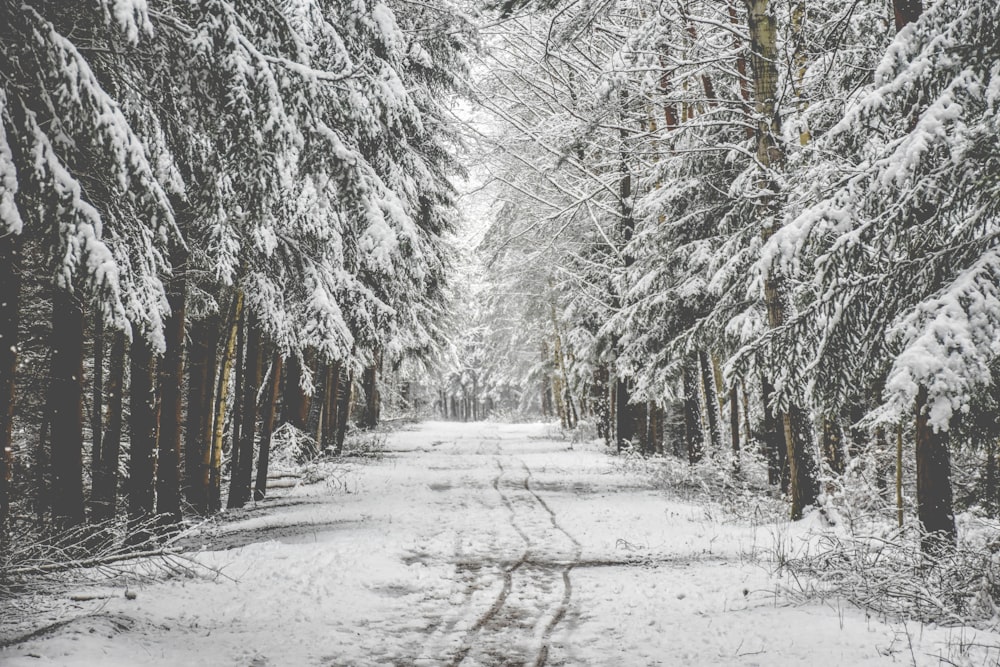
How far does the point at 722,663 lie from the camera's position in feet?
15.2

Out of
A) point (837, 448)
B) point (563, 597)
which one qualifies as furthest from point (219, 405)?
point (837, 448)

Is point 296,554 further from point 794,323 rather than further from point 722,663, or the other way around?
point 794,323

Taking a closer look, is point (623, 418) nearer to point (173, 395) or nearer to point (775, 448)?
point (775, 448)

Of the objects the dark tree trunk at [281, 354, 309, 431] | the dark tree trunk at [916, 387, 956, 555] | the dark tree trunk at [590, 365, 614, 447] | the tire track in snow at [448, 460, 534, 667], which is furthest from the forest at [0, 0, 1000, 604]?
the dark tree trunk at [590, 365, 614, 447]

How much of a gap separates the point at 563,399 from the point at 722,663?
3610 centimetres

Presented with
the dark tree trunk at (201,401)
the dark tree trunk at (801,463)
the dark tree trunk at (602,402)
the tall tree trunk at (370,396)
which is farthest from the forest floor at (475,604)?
the tall tree trunk at (370,396)

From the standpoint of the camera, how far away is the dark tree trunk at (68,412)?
7363 millimetres

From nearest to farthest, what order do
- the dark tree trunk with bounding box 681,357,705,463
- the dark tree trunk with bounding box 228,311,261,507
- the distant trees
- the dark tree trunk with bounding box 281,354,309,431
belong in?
the distant trees < the dark tree trunk with bounding box 228,311,261,507 < the dark tree trunk with bounding box 681,357,705,463 < the dark tree trunk with bounding box 281,354,309,431

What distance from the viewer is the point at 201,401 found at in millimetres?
11500

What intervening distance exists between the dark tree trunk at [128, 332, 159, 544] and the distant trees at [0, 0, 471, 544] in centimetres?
3

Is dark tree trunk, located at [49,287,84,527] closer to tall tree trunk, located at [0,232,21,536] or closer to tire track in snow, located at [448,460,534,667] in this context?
tall tree trunk, located at [0,232,21,536]

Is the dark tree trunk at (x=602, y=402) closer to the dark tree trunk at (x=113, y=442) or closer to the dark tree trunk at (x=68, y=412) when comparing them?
the dark tree trunk at (x=113, y=442)

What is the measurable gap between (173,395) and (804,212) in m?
8.25

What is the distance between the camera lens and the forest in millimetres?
4438
